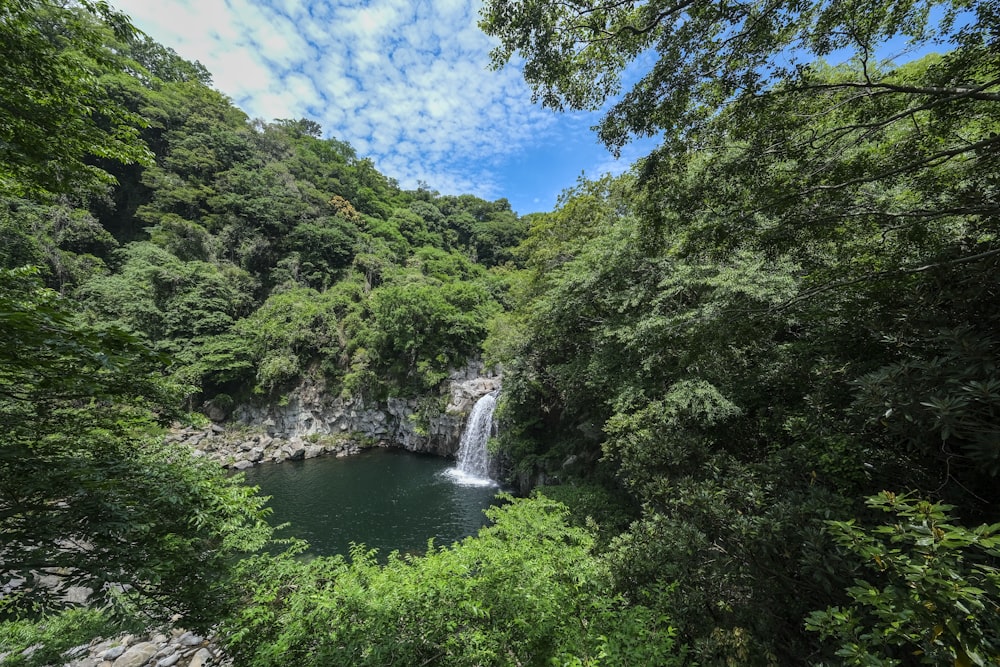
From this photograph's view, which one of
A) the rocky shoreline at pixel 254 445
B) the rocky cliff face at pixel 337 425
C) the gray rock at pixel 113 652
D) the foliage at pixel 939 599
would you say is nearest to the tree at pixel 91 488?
the gray rock at pixel 113 652

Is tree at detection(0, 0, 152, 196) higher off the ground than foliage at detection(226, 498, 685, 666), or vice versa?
tree at detection(0, 0, 152, 196)

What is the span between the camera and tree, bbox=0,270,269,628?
8.09 ft

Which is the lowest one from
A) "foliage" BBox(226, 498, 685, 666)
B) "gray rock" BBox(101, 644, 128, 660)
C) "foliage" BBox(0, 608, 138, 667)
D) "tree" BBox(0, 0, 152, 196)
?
"gray rock" BBox(101, 644, 128, 660)

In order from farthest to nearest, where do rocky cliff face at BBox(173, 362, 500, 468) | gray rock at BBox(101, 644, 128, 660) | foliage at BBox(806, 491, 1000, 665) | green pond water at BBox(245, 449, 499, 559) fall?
1. rocky cliff face at BBox(173, 362, 500, 468)
2. green pond water at BBox(245, 449, 499, 559)
3. gray rock at BBox(101, 644, 128, 660)
4. foliage at BBox(806, 491, 1000, 665)

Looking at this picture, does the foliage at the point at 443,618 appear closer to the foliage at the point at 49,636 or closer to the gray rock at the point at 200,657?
the foliage at the point at 49,636

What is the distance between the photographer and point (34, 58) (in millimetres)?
3730

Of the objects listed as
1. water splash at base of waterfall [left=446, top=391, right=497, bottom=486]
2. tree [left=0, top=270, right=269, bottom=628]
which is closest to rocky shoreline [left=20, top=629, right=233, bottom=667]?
tree [left=0, top=270, right=269, bottom=628]

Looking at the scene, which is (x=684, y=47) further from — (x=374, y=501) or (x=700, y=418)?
(x=374, y=501)

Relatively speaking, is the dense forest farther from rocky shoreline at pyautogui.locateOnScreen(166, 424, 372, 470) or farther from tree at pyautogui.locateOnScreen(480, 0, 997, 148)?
rocky shoreline at pyautogui.locateOnScreen(166, 424, 372, 470)

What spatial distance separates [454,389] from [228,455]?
458 inches

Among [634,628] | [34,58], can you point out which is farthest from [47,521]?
[634,628]

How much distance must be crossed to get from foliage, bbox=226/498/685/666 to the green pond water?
6380 millimetres

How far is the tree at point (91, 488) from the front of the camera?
247cm

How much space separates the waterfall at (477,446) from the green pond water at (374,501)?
37 centimetres
